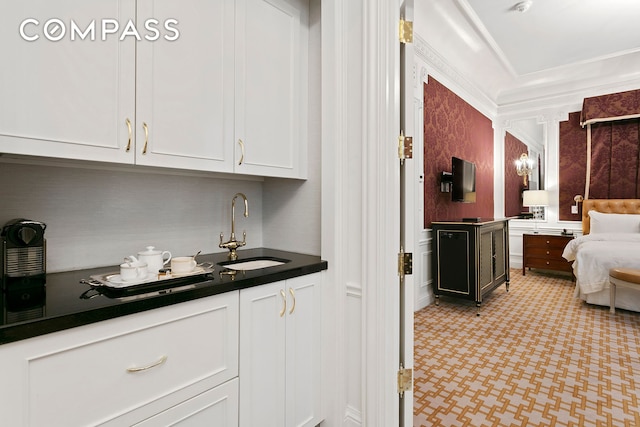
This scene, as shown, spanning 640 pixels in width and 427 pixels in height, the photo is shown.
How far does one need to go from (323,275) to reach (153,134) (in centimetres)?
104

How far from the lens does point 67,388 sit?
94cm

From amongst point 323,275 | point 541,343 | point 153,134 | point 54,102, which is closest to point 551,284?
point 541,343

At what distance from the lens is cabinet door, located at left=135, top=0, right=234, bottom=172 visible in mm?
1333

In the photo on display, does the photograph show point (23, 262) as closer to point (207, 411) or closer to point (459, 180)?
point (207, 411)

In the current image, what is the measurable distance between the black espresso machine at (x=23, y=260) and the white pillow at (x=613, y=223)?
6.50 metres

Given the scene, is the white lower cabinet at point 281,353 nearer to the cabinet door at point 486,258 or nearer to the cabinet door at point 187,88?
the cabinet door at point 187,88

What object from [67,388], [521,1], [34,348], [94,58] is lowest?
[67,388]

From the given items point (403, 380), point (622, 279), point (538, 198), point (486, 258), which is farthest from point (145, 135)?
point (538, 198)

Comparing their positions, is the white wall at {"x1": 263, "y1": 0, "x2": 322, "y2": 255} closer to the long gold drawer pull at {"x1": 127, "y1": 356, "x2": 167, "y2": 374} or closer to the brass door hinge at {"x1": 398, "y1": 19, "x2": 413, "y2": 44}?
the brass door hinge at {"x1": 398, "y1": 19, "x2": 413, "y2": 44}

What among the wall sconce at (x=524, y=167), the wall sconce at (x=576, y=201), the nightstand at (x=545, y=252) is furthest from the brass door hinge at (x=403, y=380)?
the wall sconce at (x=524, y=167)

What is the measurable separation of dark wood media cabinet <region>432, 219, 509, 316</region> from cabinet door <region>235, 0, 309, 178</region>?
2.61 meters

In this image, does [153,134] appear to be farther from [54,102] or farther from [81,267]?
[81,267]

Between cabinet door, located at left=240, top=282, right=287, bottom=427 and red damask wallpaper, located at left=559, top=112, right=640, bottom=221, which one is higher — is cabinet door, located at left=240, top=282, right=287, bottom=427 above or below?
below

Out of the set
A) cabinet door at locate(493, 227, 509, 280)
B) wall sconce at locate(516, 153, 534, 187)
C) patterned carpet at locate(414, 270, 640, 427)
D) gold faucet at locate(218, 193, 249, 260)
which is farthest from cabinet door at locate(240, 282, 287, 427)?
wall sconce at locate(516, 153, 534, 187)
